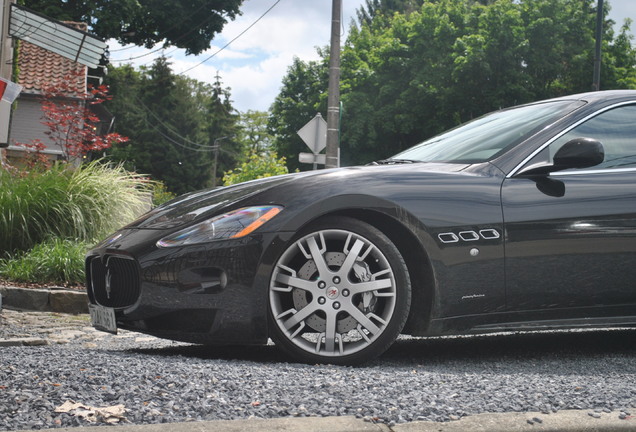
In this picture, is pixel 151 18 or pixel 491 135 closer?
pixel 491 135

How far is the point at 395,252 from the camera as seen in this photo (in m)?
4.07

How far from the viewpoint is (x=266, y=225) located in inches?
157

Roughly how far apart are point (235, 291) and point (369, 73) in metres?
39.4

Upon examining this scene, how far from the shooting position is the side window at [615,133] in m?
4.67

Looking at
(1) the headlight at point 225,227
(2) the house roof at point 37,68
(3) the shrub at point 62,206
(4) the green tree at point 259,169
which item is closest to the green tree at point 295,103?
(2) the house roof at point 37,68

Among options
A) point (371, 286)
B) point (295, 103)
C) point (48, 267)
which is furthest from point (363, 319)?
point (295, 103)

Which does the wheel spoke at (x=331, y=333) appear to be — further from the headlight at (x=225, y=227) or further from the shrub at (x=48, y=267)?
the shrub at (x=48, y=267)

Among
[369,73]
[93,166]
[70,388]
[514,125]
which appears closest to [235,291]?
[70,388]

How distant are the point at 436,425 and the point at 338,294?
48.2 inches

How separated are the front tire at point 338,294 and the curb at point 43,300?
4609mm

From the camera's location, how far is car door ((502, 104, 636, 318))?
4273 mm

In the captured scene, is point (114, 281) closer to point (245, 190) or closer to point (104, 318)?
point (104, 318)

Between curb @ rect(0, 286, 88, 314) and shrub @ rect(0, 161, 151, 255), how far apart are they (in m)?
1.33

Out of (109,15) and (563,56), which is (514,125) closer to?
(109,15)
